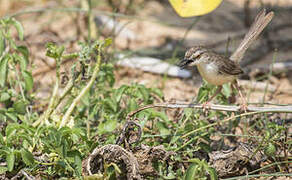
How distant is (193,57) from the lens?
12.6 feet

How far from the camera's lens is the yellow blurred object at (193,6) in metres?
3.73

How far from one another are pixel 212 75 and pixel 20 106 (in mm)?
1794

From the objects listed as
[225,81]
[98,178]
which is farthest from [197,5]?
[98,178]

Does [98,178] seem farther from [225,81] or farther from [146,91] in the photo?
[225,81]

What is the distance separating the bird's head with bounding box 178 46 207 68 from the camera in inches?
151

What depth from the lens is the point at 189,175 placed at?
297 centimetres

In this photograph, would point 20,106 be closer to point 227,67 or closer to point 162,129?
point 162,129

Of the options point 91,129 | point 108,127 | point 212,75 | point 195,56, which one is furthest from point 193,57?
point 91,129

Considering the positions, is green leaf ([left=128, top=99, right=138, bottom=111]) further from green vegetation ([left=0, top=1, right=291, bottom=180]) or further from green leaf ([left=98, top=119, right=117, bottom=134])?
green leaf ([left=98, top=119, right=117, bottom=134])

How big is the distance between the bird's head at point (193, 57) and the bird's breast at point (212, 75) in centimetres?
7

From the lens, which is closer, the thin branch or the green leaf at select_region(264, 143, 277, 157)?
the thin branch

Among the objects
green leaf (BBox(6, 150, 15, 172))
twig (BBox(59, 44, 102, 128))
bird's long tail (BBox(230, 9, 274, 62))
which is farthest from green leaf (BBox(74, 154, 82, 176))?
bird's long tail (BBox(230, 9, 274, 62))

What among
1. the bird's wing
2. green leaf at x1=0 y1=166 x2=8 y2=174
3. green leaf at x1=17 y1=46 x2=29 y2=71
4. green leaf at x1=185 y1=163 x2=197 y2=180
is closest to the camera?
green leaf at x1=185 y1=163 x2=197 y2=180

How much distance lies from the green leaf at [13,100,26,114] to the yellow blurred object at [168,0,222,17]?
5.45ft
